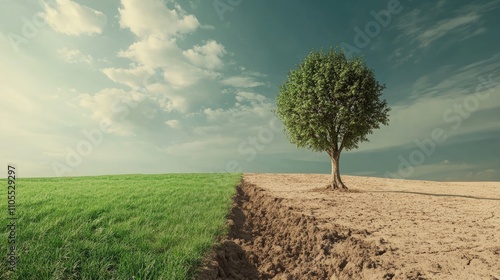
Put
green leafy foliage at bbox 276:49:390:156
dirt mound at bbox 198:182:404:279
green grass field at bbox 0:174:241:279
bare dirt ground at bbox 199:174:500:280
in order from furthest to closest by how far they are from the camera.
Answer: green leafy foliage at bbox 276:49:390:156 < dirt mound at bbox 198:182:404:279 < bare dirt ground at bbox 199:174:500:280 < green grass field at bbox 0:174:241:279

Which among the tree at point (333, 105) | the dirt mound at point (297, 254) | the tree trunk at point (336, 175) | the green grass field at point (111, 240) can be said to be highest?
the tree at point (333, 105)

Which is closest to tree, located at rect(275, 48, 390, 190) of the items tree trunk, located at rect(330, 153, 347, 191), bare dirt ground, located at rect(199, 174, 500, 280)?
tree trunk, located at rect(330, 153, 347, 191)

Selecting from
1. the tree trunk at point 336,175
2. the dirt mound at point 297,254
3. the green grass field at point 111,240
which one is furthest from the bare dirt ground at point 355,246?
the tree trunk at point 336,175

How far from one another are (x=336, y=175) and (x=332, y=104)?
6.62 m

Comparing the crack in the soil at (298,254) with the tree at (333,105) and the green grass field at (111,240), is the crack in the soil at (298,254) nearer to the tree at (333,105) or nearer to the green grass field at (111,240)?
the green grass field at (111,240)

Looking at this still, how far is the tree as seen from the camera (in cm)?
2633

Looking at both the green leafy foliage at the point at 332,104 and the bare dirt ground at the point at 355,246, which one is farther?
the green leafy foliage at the point at 332,104

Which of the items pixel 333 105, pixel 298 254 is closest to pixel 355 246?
pixel 298 254

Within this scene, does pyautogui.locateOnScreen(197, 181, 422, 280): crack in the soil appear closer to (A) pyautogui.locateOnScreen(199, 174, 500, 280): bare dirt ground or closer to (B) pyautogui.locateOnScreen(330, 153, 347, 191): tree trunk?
(A) pyautogui.locateOnScreen(199, 174, 500, 280): bare dirt ground

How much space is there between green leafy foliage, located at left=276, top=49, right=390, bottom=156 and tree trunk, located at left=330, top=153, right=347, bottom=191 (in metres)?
0.58

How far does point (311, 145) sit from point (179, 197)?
49.5ft

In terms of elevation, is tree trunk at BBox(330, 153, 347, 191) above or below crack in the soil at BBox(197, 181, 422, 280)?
above

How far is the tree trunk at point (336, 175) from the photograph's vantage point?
27566 mm

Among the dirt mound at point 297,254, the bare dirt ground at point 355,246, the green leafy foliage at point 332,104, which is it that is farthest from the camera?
the green leafy foliage at point 332,104
